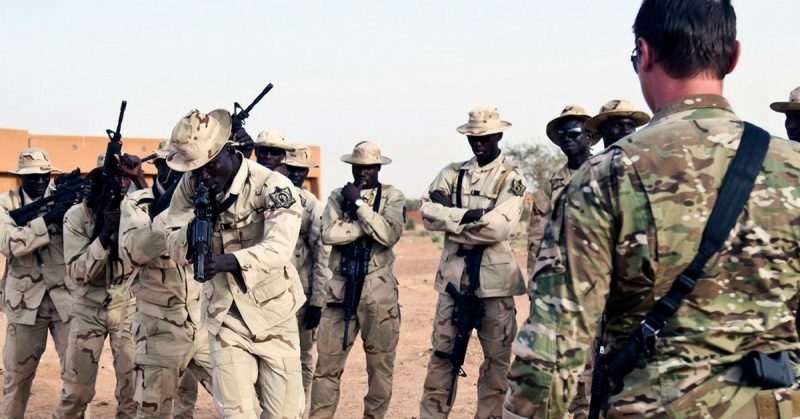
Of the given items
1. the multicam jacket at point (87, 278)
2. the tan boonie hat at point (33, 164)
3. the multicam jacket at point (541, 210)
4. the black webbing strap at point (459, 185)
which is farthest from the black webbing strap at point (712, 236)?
the tan boonie hat at point (33, 164)

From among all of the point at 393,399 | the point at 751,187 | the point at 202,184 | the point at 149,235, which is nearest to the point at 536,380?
the point at 751,187

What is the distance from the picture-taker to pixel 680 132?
244 cm

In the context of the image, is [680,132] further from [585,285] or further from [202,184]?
[202,184]

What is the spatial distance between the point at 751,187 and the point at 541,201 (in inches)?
215

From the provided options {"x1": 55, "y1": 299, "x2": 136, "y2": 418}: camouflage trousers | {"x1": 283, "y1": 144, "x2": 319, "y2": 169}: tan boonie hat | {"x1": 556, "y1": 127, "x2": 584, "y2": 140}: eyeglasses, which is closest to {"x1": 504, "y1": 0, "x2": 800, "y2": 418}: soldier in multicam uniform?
{"x1": 556, "y1": 127, "x2": 584, "y2": 140}: eyeglasses

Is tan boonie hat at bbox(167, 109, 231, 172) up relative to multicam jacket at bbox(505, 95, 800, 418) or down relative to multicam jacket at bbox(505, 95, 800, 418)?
up

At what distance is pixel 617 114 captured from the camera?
7109 millimetres

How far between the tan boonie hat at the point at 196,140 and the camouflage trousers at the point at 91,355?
2.47m

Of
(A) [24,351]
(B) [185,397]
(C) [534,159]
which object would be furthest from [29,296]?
(C) [534,159]

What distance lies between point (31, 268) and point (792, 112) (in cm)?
646

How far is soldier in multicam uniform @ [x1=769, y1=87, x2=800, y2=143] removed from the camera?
623 cm

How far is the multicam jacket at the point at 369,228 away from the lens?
7.94m

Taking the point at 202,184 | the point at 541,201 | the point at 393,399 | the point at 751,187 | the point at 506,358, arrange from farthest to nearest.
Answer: the point at 393,399
the point at 541,201
the point at 506,358
the point at 202,184
the point at 751,187

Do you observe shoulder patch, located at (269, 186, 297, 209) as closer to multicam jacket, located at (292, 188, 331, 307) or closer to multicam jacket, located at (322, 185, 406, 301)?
multicam jacket, located at (322, 185, 406, 301)
